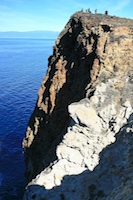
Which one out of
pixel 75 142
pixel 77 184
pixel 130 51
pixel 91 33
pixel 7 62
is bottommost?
pixel 77 184

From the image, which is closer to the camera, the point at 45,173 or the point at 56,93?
the point at 45,173

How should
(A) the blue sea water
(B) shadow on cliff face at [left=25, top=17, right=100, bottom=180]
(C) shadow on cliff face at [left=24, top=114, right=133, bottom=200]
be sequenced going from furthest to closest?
(A) the blue sea water, (B) shadow on cliff face at [left=25, top=17, right=100, bottom=180], (C) shadow on cliff face at [left=24, top=114, right=133, bottom=200]

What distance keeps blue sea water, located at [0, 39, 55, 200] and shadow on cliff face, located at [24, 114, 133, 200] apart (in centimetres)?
2439

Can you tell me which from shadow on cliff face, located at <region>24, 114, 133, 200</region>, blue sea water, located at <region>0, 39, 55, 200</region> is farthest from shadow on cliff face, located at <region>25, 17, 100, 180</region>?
shadow on cliff face, located at <region>24, 114, 133, 200</region>

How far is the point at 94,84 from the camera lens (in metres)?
31.3

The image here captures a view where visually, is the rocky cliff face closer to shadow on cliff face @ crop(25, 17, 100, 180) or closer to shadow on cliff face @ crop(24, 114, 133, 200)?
shadow on cliff face @ crop(24, 114, 133, 200)

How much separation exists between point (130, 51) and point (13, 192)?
106ft

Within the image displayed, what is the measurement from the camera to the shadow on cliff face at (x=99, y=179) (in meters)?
24.3

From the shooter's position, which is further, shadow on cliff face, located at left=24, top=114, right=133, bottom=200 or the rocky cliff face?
the rocky cliff face

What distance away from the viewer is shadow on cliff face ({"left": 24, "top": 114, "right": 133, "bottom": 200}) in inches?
955

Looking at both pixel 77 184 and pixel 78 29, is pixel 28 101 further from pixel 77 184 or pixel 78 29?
pixel 77 184

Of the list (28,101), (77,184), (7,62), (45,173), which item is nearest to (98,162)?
(77,184)

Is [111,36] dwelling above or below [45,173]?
above

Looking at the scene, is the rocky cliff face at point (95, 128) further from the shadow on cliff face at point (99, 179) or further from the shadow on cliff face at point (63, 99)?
the shadow on cliff face at point (63, 99)
